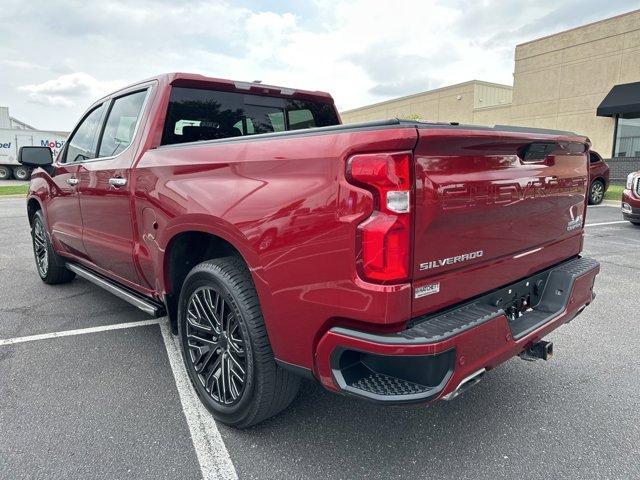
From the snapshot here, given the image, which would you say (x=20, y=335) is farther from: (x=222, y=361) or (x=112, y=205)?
(x=222, y=361)

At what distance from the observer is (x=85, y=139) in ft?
14.3

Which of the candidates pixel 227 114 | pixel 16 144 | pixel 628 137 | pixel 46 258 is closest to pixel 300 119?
pixel 227 114

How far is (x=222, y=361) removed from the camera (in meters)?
2.61

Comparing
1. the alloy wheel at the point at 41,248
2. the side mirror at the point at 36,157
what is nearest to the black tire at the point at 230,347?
the side mirror at the point at 36,157

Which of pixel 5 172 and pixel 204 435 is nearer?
pixel 204 435

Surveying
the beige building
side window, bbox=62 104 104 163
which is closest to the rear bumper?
side window, bbox=62 104 104 163

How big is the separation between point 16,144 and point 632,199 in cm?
3233

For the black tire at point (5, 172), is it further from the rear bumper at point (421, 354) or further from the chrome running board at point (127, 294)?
the rear bumper at point (421, 354)

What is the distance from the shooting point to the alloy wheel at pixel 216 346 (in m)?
2.50

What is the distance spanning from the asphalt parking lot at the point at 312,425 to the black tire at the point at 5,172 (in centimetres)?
3180

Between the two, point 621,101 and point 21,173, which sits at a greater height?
point 621,101

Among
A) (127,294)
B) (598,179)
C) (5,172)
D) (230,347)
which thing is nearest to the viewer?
(230,347)

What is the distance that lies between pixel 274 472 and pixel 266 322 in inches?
28.2

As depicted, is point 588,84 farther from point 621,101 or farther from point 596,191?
point 596,191
